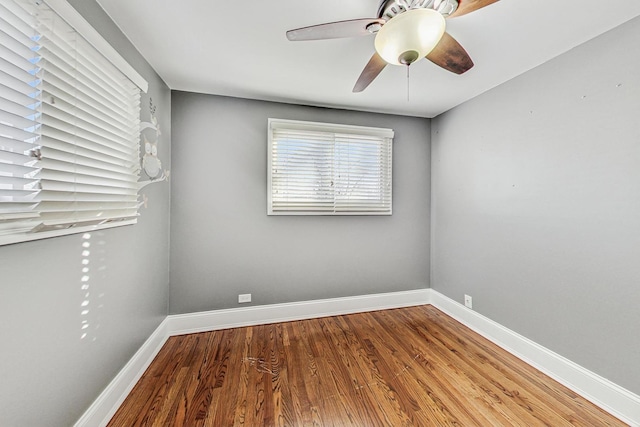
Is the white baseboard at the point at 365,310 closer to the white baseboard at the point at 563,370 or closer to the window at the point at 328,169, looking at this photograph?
the white baseboard at the point at 563,370

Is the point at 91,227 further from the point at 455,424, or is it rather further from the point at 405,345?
the point at 405,345

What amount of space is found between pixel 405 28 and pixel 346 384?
6.98 feet

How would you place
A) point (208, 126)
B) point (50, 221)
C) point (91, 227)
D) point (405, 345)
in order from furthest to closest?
point (208, 126)
point (405, 345)
point (91, 227)
point (50, 221)

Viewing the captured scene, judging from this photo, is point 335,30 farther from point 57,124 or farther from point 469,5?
point 57,124

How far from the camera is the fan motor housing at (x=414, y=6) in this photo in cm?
108

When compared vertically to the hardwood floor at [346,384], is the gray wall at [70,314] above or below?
above

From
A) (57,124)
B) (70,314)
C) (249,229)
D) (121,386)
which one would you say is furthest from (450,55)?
(121,386)

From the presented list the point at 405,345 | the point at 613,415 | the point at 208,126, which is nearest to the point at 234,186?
the point at 208,126

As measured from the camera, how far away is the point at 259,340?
222 cm

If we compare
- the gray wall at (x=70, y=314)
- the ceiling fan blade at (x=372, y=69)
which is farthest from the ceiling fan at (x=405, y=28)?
the gray wall at (x=70, y=314)

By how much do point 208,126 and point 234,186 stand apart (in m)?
0.64

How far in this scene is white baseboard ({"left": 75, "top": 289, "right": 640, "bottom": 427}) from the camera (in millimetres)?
1406

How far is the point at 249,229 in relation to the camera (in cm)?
250

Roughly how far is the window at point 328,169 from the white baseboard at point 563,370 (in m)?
1.45
